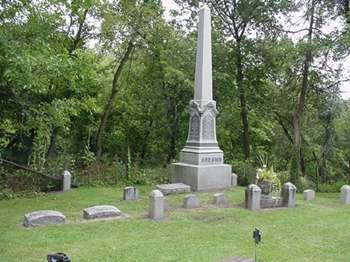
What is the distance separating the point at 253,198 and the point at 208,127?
418cm

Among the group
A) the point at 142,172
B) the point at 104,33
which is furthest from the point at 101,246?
the point at 104,33

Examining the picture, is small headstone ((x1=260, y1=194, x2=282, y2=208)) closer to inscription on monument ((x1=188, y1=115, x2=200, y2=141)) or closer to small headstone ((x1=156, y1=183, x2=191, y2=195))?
small headstone ((x1=156, y1=183, x2=191, y2=195))

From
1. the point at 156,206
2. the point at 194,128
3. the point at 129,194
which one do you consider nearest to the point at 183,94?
the point at 194,128

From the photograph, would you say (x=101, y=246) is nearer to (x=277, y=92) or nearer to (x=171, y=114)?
(x=171, y=114)

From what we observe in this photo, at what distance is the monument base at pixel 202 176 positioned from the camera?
1189 cm

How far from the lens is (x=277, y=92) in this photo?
18.8 metres

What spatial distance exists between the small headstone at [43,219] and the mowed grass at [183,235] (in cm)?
18

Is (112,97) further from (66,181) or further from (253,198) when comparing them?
(253,198)

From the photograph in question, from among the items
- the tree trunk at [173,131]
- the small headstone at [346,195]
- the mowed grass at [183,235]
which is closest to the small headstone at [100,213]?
the mowed grass at [183,235]

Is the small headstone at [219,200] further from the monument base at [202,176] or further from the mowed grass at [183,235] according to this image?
the monument base at [202,176]

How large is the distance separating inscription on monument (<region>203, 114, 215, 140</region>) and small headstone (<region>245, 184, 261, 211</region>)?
12.2 ft

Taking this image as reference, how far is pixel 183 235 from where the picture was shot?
6.84 meters

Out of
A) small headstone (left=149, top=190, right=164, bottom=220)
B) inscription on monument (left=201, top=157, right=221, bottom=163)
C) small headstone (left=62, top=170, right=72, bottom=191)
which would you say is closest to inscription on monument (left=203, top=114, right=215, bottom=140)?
inscription on monument (left=201, top=157, right=221, bottom=163)

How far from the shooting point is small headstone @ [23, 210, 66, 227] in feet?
23.7
